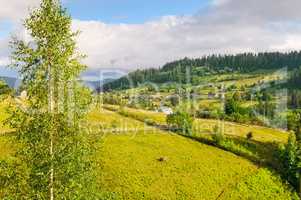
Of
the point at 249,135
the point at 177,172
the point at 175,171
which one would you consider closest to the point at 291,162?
the point at 249,135

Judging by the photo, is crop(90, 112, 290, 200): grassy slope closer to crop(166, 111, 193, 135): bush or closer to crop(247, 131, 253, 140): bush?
crop(166, 111, 193, 135): bush

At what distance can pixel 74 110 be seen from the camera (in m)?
35.4

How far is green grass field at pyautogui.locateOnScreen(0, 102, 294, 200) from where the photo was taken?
3883 inches

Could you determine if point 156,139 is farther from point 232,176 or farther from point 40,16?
point 40,16

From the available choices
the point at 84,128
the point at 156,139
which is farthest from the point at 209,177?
the point at 84,128

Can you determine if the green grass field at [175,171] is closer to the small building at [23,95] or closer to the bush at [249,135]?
the bush at [249,135]

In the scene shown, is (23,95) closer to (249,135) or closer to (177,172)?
(177,172)

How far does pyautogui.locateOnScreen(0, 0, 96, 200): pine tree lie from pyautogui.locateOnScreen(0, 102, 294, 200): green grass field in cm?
5693

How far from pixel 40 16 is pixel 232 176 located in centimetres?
8039

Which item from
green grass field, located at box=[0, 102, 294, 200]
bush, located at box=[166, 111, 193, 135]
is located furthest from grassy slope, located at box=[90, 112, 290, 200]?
bush, located at box=[166, 111, 193, 135]

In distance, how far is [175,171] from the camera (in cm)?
10650

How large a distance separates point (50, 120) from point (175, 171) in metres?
73.5

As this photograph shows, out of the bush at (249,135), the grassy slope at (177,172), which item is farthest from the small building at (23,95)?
the bush at (249,135)

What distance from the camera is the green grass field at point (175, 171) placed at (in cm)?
9862
